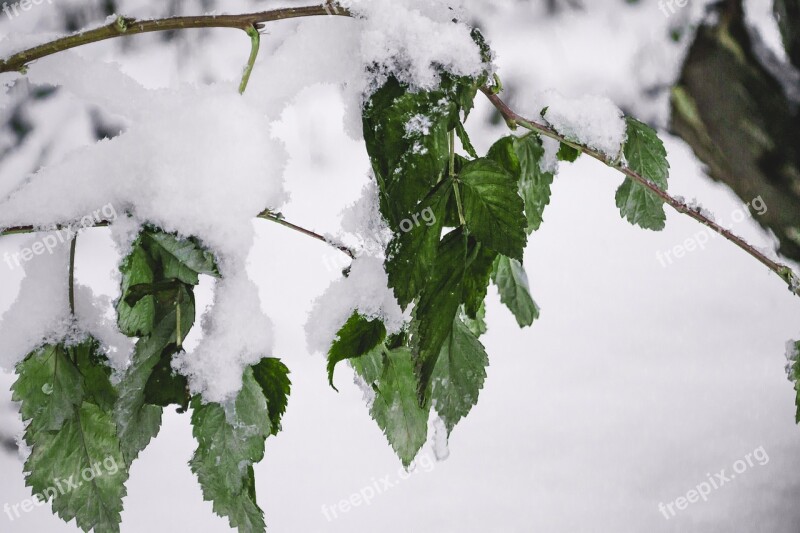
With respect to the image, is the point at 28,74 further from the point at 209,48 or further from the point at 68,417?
the point at 209,48

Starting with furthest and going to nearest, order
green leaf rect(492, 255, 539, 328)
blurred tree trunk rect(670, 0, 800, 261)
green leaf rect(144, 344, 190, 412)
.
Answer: blurred tree trunk rect(670, 0, 800, 261), green leaf rect(492, 255, 539, 328), green leaf rect(144, 344, 190, 412)

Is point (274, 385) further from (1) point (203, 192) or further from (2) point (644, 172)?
(2) point (644, 172)

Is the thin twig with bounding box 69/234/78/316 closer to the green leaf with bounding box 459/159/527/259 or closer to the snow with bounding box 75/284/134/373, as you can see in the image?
the snow with bounding box 75/284/134/373

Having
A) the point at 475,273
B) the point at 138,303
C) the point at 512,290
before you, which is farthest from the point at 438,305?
the point at 512,290

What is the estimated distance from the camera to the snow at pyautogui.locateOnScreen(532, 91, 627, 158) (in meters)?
0.36

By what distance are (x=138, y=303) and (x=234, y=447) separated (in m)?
0.07

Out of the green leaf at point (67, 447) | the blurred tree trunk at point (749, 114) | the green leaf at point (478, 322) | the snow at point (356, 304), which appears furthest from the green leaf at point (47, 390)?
the blurred tree trunk at point (749, 114)

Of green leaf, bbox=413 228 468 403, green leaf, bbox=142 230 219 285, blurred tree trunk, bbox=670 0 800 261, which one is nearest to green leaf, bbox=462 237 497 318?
green leaf, bbox=413 228 468 403

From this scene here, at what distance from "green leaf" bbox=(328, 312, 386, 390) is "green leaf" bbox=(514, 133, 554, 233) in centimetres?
15

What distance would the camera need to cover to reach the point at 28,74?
0.34 metres

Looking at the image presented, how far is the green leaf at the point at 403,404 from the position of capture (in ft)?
1.06

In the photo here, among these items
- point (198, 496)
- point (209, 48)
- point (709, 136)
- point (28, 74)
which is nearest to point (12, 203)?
point (28, 74)

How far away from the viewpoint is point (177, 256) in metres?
0.26

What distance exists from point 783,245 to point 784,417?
61cm
